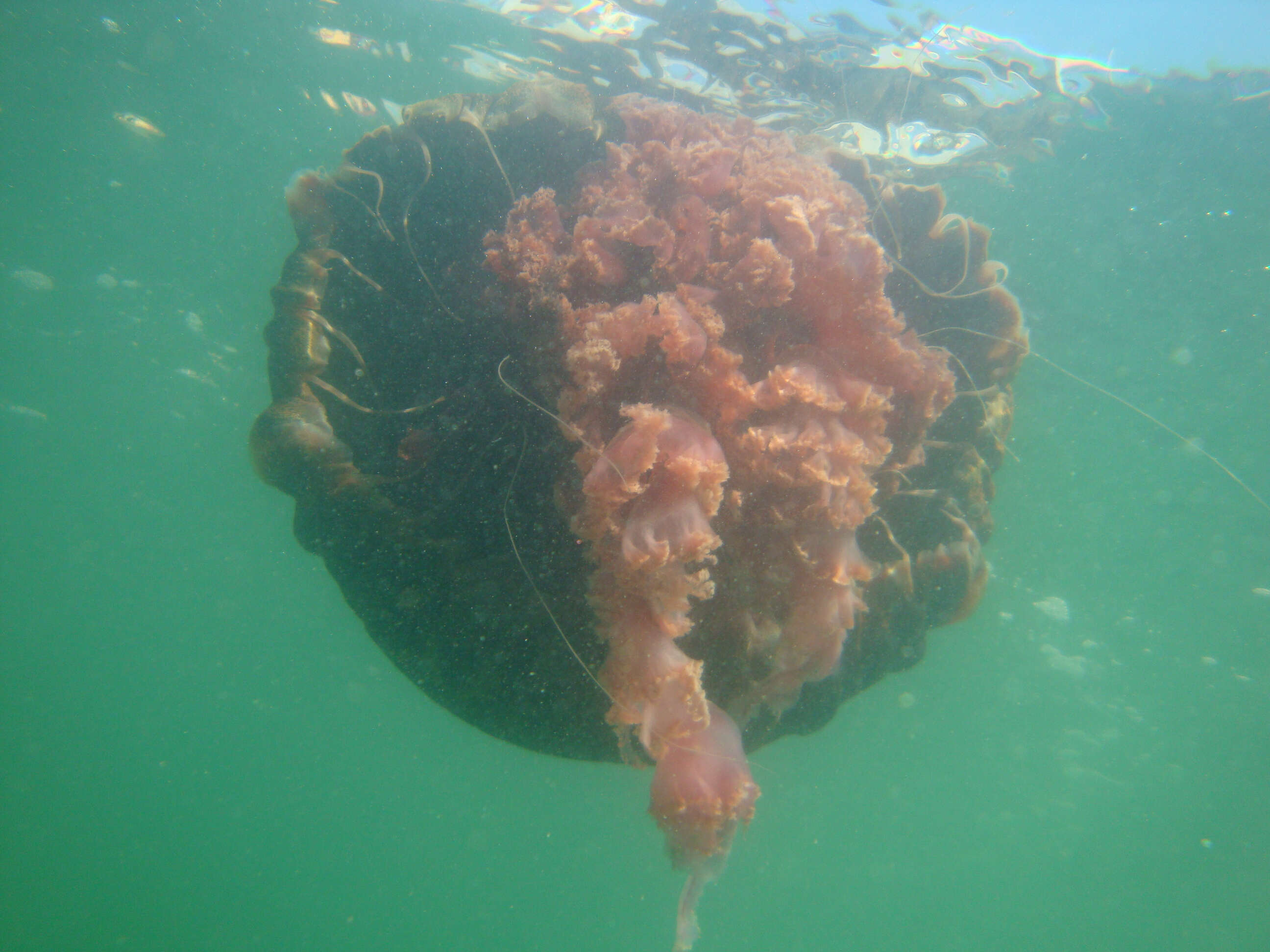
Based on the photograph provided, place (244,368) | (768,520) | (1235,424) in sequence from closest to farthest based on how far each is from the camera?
(768,520) < (1235,424) < (244,368)

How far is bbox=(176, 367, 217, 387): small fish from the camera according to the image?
2091cm

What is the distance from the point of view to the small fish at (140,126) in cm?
1177

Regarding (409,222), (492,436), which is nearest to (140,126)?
(409,222)

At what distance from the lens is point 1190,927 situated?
53.0m

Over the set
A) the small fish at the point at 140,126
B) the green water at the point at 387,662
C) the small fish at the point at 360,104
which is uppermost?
the small fish at the point at 360,104

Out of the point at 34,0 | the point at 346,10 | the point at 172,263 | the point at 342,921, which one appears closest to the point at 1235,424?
the point at 346,10

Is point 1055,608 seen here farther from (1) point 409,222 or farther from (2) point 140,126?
(2) point 140,126

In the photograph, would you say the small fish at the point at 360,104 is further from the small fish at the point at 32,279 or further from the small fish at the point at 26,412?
the small fish at the point at 26,412

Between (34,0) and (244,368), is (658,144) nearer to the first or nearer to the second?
(34,0)

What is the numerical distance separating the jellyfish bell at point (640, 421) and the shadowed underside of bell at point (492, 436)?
2 centimetres

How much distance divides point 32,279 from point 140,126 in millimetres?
9646

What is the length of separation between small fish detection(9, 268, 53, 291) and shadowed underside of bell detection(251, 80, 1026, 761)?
20.2 metres

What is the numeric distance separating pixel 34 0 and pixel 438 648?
44.0 feet

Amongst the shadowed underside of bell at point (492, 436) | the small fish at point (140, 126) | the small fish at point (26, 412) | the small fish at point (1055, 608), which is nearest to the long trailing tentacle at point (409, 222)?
the shadowed underside of bell at point (492, 436)
